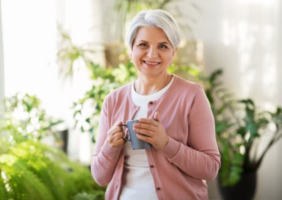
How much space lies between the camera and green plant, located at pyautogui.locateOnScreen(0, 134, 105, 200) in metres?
1.93

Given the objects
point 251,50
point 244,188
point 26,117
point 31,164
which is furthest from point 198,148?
point 251,50

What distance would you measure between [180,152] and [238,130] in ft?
5.79

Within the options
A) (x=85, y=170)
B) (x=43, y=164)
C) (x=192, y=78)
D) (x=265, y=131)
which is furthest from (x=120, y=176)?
(x=265, y=131)

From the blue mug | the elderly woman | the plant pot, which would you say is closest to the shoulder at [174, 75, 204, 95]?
the elderly woman

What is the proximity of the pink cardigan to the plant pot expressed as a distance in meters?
1.69

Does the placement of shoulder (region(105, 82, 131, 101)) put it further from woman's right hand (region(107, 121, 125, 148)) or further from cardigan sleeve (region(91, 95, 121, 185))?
woman's right hand (region(107, 121, 125, 148))

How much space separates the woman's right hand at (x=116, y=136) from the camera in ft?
4.73

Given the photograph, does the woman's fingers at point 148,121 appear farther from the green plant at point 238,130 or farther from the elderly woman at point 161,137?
the green plant at point 238,130

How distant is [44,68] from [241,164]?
1.53 meters

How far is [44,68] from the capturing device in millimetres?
2900

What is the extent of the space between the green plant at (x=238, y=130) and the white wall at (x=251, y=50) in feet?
0.36

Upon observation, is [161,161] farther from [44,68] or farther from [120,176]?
[44,68]

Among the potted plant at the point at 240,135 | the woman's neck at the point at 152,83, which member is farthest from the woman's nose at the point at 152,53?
the potted plant at the point at 240,135

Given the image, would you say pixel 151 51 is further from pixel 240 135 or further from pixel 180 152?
pixel 240 135
